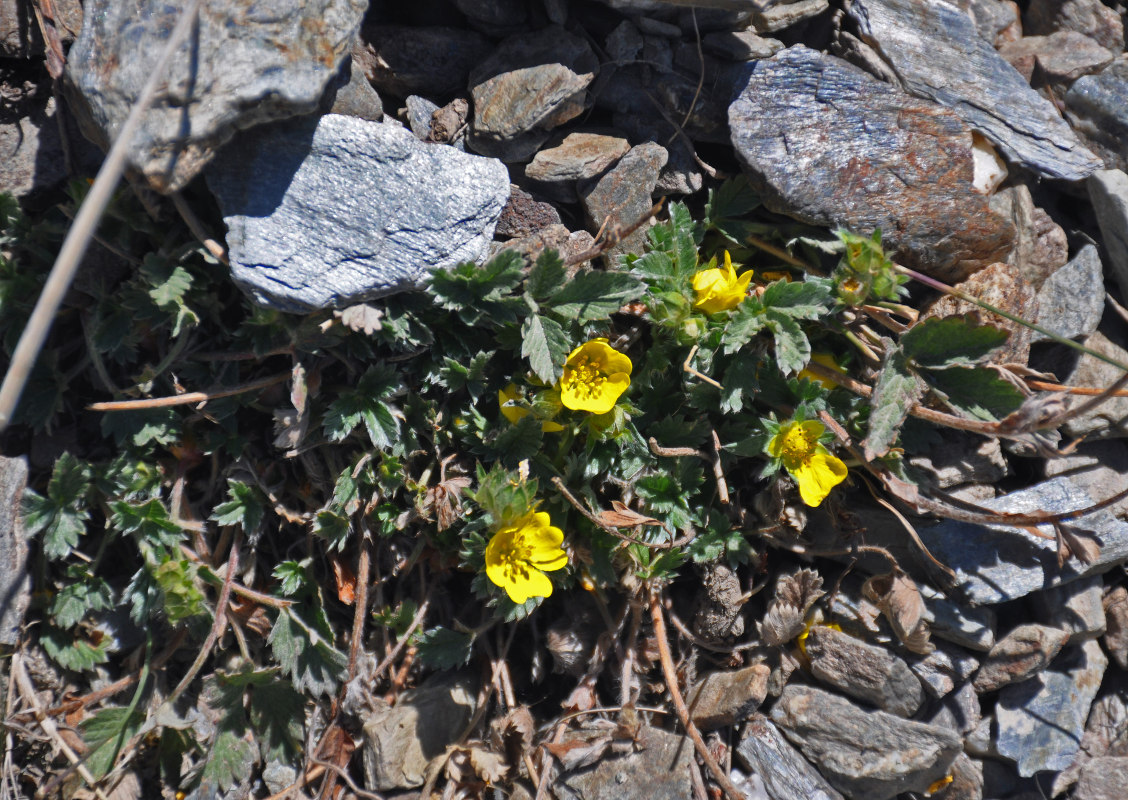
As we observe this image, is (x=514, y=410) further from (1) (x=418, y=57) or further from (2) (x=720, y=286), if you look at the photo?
(1) (x=418, y=57)

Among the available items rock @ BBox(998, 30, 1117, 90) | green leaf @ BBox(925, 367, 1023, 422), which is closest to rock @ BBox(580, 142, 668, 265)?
green leaf @ BBox(925, 367, 1023, 422)

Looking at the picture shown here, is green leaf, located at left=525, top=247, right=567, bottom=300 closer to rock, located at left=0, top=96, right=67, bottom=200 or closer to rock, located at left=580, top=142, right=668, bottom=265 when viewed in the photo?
rock, located at left=580, top=142, right=668, bottom=265

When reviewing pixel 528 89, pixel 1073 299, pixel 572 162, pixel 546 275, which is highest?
pixel 528 89

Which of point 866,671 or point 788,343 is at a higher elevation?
point 788,343

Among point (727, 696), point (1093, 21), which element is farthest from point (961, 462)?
point (1093, 21)

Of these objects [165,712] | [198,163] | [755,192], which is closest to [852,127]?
[755,192]

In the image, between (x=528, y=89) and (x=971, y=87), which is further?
(x=971, y=87)
